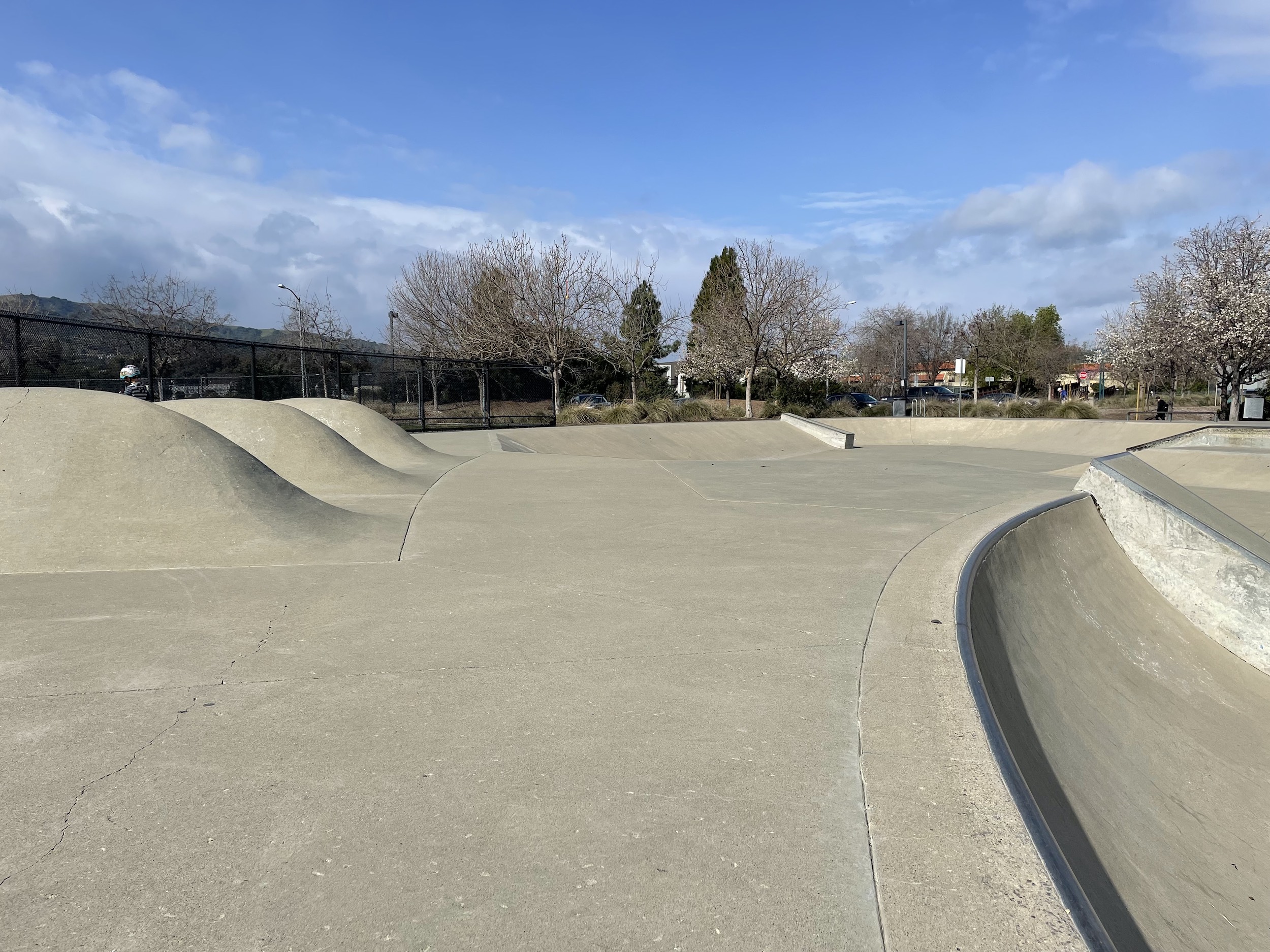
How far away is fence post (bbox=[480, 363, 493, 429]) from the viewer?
24.3 metres

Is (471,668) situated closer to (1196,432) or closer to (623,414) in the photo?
(1196,432)

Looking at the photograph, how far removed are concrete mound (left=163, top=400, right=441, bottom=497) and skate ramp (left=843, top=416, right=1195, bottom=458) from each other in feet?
56.6

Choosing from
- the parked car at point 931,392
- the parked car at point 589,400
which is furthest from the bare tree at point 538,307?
the parked car at point 931,392

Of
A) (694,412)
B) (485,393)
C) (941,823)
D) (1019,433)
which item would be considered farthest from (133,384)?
(1019,433)

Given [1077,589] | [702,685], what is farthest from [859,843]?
[1077,589]

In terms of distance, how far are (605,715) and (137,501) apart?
15.4 ft

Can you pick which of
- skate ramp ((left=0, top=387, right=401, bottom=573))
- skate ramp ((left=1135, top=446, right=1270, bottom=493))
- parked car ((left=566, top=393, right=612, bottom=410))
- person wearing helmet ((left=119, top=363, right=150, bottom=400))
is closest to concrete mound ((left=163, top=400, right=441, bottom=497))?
skate ramp ((left=0, top=387, right=401, bottom=573))

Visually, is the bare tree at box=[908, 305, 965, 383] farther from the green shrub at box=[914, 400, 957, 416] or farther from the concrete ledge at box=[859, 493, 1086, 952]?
the concrete ledge at box=[859, 493, 1086, 952]

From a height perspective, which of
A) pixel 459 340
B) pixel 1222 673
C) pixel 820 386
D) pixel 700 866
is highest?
pixel 459 340

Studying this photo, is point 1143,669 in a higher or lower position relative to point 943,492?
lower

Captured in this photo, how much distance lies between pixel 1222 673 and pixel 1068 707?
8.94ft

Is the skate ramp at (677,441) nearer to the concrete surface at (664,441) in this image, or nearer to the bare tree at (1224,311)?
the concrete surface at (664,441)

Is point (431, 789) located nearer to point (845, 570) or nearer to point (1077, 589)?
point (845, 570)

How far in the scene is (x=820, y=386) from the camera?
119 ft
